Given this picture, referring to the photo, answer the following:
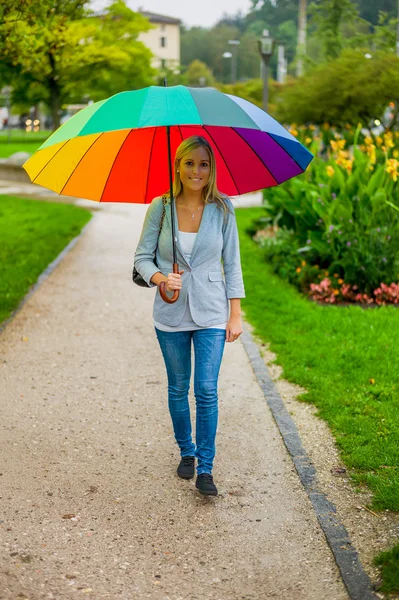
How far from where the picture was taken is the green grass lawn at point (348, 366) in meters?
4.94

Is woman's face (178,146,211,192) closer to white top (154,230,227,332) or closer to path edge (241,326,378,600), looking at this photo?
white top (154,230,227,332)

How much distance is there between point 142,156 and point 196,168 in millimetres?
598

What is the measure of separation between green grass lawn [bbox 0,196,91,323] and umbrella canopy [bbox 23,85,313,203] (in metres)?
4.14

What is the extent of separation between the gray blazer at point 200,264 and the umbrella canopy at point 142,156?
359mm

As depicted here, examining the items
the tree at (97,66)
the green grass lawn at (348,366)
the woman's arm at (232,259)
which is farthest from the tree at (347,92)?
the woman's arm at (232,259)

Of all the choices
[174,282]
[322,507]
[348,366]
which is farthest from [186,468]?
[348,366]

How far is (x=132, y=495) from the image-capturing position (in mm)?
4543

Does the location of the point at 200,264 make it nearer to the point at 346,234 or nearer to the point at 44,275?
the point at 346,234

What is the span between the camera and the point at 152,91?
393 cm

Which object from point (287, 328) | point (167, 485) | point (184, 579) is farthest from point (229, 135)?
point (287, 328)

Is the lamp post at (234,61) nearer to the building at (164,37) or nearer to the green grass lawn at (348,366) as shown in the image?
the building at (164,37)

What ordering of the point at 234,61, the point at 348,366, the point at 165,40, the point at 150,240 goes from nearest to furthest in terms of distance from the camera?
the point at 150,240 → the point at 348,366 → the point at 234,61 → the point at 165,40

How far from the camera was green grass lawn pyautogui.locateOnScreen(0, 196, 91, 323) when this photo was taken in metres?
10.2

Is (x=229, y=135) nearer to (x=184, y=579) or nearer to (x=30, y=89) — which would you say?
(x=184, y=579)
